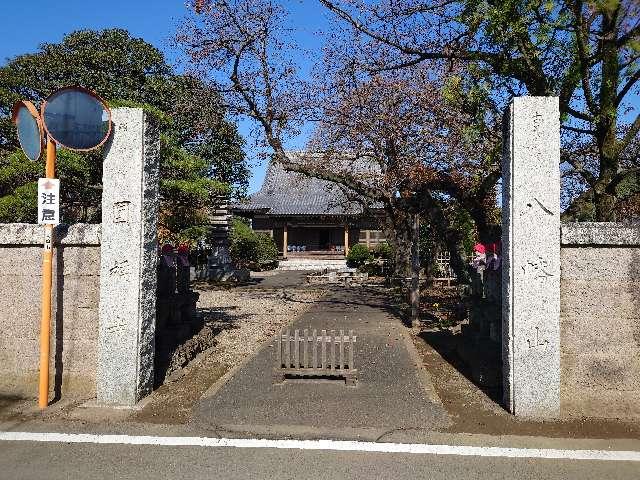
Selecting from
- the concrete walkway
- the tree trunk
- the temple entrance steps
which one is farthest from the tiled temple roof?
the concrete walkway

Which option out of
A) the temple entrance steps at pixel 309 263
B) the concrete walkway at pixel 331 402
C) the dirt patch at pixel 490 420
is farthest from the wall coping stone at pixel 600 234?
the temple entrance steps at pixel 309 263

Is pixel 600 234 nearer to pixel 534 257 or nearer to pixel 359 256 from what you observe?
pixel 534 257

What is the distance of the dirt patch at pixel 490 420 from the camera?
16.3ft

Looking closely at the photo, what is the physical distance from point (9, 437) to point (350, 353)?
3770 millimetres

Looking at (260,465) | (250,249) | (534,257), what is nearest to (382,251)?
(250,249)

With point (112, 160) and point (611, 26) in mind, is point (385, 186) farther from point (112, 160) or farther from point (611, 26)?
point (112, 160)

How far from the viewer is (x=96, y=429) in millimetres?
4984

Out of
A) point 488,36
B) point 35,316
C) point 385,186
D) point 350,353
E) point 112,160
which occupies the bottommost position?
point 350,353

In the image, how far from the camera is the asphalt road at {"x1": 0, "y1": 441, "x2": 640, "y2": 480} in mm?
4062

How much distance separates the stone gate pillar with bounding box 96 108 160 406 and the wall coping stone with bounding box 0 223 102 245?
260mm

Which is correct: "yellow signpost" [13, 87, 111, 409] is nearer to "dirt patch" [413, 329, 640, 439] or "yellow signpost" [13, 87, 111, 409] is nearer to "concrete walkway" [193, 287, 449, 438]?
"concrete walkway" [193, 287, 449, 438]

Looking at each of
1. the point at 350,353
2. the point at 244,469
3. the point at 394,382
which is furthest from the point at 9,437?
the point at 394,382

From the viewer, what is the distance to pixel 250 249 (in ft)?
100

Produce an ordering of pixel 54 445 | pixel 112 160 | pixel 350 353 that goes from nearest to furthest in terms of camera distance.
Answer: pixel 54 445
pixel 112 160
pixel 350 353
